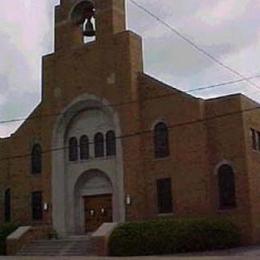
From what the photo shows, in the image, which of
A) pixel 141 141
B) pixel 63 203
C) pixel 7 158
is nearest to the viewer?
pixel 141 141

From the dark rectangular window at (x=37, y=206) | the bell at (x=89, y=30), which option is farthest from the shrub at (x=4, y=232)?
the bell at (x=89, y=30)

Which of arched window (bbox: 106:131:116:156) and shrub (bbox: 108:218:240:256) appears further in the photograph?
arched window (bbox: 106:131:116:156)

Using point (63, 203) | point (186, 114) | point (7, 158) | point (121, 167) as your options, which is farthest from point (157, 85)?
point (7, 158)

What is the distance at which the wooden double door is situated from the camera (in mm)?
37188

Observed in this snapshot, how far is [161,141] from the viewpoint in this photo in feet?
116

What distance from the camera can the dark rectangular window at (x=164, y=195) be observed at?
34406mm

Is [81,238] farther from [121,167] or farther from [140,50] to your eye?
[140,50]

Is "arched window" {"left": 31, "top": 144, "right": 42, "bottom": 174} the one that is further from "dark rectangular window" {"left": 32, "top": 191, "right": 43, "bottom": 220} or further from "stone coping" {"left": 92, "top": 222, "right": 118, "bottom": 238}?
"stone coping" {"left": 92, "top": 222, "right": 118, "bottom": 238}

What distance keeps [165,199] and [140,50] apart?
9.22 meters

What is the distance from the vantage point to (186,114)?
34.2 meters

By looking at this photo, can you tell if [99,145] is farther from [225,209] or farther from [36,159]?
[225,209]

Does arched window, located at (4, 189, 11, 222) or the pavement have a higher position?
arched window, located at (4, 189, 11, 222)

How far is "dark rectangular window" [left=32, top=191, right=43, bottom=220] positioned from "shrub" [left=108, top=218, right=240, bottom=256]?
1016 cm

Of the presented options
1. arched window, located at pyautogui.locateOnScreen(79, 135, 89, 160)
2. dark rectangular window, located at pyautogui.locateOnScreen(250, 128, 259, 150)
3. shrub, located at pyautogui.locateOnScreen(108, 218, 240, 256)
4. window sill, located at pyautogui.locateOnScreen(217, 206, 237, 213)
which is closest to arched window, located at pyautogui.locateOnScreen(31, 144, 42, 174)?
arched window, located at pyautogui.locateOnScreen(79, 135, 89, 160)
